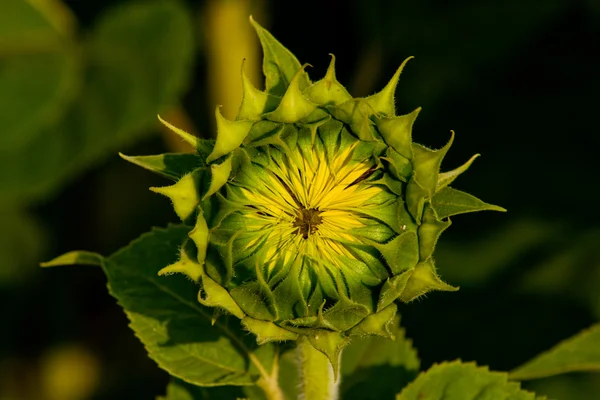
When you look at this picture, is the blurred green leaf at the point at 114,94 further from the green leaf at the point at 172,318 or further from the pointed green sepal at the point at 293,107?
the pointed green sepal at the point at 293,107

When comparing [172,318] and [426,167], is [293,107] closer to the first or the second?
[426,167]

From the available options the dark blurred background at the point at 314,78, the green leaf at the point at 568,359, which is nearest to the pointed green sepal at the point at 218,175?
the green leaf at the point at 568,359

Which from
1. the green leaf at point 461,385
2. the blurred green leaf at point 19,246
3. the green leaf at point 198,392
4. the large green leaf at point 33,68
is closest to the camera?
the green leaf at point 461,385

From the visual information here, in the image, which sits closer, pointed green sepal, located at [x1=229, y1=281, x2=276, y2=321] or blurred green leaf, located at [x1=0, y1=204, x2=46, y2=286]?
pointed green sepal, located at [x1=229, y1=281, x2=276, y2=321]

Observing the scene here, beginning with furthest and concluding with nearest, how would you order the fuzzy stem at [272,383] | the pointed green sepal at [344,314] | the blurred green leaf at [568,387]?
the blurred green leaf at [568,387]
the fuzzy stem at [272,383]
the pointed green sepal at [344,314]

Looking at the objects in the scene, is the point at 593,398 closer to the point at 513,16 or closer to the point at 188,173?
the point at 513,16

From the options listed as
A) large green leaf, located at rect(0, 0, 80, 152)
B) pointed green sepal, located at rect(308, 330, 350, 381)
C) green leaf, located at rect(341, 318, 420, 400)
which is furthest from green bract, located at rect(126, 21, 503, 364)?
large green leaf, located at rect(0, 0, 80, 152)

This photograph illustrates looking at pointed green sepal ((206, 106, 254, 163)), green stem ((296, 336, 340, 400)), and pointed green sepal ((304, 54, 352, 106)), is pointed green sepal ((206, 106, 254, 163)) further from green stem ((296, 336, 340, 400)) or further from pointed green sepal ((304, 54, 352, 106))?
green stem ((296, 336, 340, 400))
